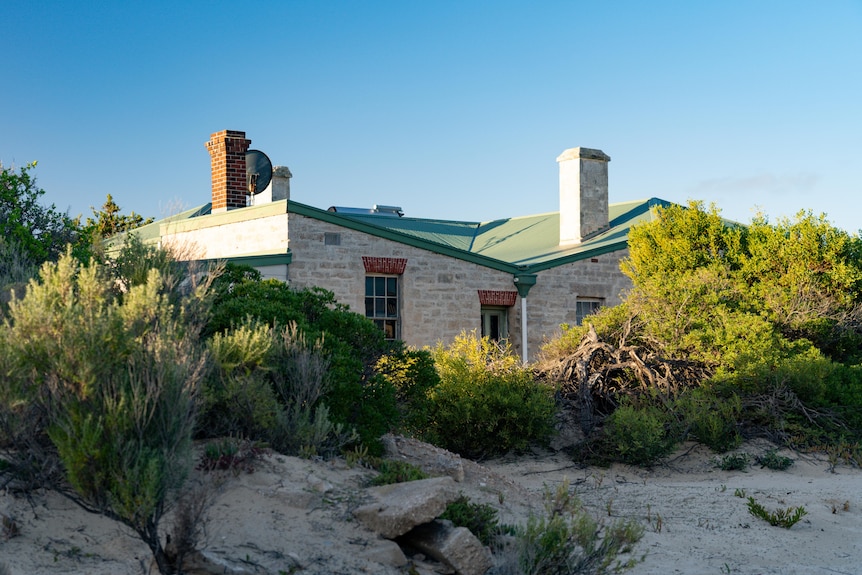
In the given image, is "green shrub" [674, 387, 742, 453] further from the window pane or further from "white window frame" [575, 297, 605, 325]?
"white window frame" [575, 297, 605, 325]

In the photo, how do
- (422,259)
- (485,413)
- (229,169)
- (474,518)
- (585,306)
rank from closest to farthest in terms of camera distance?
1. (474,518)
2. (485,413)
3. (422,259)
4. (229,169)
5. (585,306)

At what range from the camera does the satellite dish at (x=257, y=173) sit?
19922 millimetres

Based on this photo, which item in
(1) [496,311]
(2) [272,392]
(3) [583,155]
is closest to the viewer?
(2) [272,392]

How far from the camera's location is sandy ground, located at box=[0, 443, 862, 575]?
7047mm

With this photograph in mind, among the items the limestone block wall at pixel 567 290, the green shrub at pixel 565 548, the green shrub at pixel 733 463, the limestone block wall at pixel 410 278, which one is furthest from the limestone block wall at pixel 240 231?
the green shrub at pixel 565 548

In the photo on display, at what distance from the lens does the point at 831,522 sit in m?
10.4

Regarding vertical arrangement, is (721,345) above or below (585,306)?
below

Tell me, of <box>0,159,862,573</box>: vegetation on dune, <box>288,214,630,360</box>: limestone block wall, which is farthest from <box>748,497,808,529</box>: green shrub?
<box>288,214,630,360</box>: limestone block wall

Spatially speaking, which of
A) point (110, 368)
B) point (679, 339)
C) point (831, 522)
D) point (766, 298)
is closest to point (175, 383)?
point (110, 368)

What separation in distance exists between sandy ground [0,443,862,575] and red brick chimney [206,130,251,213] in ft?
28.5

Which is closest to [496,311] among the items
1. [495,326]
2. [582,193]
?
[495,326]

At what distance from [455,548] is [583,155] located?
1530cm

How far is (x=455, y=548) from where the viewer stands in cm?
752

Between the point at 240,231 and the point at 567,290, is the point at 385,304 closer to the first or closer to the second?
the point at 240,231
